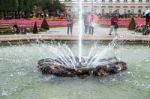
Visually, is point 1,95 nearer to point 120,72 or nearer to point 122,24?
point 120,72

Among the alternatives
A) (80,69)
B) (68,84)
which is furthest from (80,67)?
(68,84)

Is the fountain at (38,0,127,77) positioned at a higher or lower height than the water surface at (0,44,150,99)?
higher

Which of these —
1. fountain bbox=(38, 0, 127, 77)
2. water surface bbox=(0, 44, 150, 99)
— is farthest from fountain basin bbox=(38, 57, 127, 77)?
water surface bbox=(0, 44, 150, 99)

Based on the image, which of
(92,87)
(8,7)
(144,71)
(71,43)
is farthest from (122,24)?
(92,87)

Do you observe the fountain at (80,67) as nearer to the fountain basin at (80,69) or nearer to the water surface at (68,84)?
the fountain basin at (80,69)

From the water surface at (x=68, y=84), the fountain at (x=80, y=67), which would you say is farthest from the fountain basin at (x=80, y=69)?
the water surface at (x=68, y=84)

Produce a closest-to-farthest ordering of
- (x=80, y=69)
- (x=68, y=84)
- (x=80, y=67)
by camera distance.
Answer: (x=68, y=84), (x=80, y=69), (x=80, y=67)

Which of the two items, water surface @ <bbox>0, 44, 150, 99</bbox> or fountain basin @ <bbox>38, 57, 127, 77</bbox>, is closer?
water surface @ <bbox>0, 44, 150, 99</bbox>

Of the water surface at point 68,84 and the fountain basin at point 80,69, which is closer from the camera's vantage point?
the water surface at point 68,84

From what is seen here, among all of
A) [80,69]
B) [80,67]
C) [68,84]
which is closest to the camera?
[68,84]

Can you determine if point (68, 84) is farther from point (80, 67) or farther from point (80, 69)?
point (80, 67)

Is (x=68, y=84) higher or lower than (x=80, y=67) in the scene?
lower

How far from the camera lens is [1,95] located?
12.8 metres

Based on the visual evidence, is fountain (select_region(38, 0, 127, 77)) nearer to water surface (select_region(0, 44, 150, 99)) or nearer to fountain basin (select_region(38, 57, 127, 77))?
fountain basin (select_region(38, 57, 127, 77))
